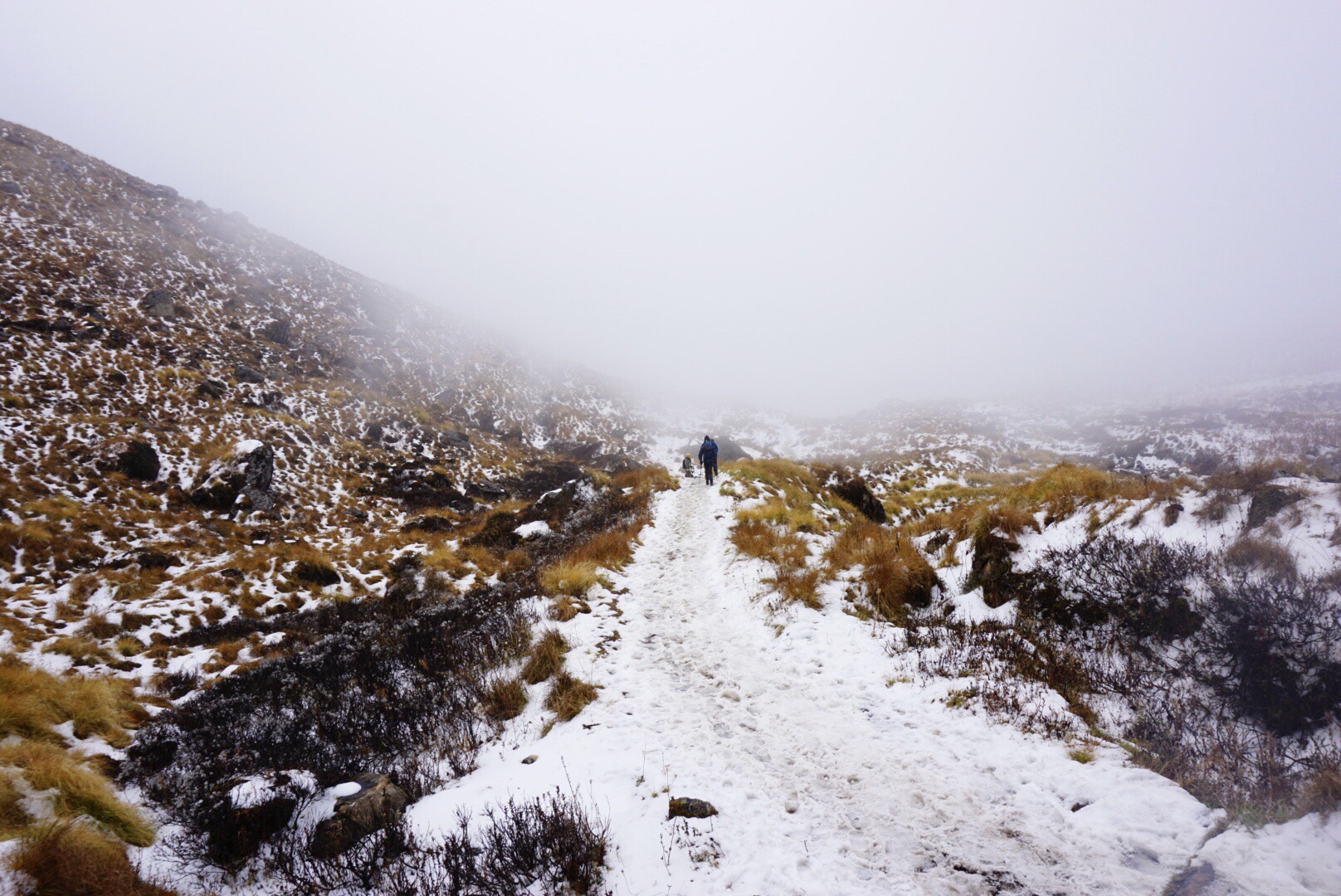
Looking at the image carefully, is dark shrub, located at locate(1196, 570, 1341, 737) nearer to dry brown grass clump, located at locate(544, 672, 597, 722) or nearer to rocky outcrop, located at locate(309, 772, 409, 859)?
dry brown grass clump, located at locate(544, 672, 597, 722)

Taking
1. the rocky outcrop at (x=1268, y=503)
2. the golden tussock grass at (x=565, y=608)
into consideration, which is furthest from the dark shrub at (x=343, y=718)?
the rocky outcrop at (x=1268, y=503)

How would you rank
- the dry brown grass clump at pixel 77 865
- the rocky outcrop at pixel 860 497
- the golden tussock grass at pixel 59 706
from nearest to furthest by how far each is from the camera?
the dry brown grass clump at pixel 77 865
the golden tussock grass at pixel 59 706
the rocky outcrop at pixel 860 497

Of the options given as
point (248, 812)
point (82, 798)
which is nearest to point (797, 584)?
point (248, 812)

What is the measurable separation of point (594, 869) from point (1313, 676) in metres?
6.05

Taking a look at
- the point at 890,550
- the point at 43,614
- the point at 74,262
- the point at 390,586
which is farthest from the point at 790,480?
the point at 74,262

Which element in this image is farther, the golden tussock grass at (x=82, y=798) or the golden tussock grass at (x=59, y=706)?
the golden tussock grass at (x=59, y=706)

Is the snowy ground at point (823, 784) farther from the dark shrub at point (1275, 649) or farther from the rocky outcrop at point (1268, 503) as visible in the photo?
Result: the rocky outcrop at point (1268, 503)

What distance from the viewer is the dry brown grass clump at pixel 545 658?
260 inches

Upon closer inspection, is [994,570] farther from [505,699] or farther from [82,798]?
[82,798]

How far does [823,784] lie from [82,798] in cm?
677

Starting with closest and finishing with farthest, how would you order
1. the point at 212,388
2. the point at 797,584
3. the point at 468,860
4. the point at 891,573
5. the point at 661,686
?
the point at 468,860 → the point at 661,686 → the point at 891,573 → the point at 797,584 → the point at 212,388

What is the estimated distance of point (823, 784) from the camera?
4211 millimetres

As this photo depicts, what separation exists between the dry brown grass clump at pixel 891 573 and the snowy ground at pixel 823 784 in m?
0.81

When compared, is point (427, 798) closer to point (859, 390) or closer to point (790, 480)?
point (790, 480)
